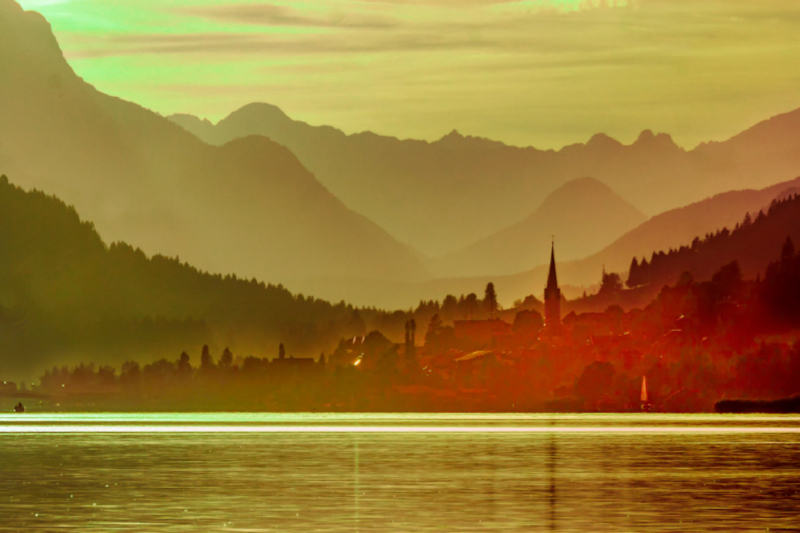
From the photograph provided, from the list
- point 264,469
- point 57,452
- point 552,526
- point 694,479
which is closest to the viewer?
point 552,526

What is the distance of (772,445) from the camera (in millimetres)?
179125

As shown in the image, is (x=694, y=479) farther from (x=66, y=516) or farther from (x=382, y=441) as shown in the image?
(x=382, y=441)

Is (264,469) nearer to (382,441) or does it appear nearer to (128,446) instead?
(128,446)

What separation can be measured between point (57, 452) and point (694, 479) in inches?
3226

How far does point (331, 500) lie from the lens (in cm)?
8788

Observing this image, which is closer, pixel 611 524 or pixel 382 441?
pixel 611 524

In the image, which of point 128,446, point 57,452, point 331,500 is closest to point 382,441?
point 128,446

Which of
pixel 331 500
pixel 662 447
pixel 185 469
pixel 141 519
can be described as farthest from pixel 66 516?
pixel 662 447

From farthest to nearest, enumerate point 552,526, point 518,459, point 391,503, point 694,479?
point 518,459 < point 694,479 < point 391,503 < point 552,526

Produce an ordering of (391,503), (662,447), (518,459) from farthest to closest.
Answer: (662,447) < (518,459) < (391,503)

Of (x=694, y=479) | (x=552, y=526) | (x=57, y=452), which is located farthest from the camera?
(x=57, y=452)

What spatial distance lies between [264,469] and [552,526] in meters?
53.4

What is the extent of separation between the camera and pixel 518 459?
5605 inches

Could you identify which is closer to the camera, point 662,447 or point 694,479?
point 694,479
